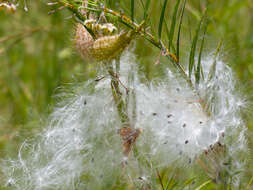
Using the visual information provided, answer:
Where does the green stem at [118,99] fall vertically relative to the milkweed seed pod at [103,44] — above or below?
below

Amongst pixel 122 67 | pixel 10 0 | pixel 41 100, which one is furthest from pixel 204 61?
pixel 41 100

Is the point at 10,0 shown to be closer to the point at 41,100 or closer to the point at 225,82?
the point at 225,82

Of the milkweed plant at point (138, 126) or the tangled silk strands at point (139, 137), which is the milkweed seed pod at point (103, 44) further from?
the tangled silk strands at point (139, 137)

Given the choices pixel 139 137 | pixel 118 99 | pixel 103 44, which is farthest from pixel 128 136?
pixel 103 44

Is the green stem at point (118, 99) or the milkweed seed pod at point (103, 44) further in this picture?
the green stem at point (118, 99)

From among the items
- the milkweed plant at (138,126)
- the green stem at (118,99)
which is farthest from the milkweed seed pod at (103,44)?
the green stem at (118,99)

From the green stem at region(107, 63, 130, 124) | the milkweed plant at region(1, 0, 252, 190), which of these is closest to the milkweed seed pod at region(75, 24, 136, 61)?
the milkweed plant at region(1, 0, 252, 190)

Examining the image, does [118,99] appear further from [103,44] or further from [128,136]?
[103,44]

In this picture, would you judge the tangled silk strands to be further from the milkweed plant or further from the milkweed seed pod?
the milkweed seed pod
